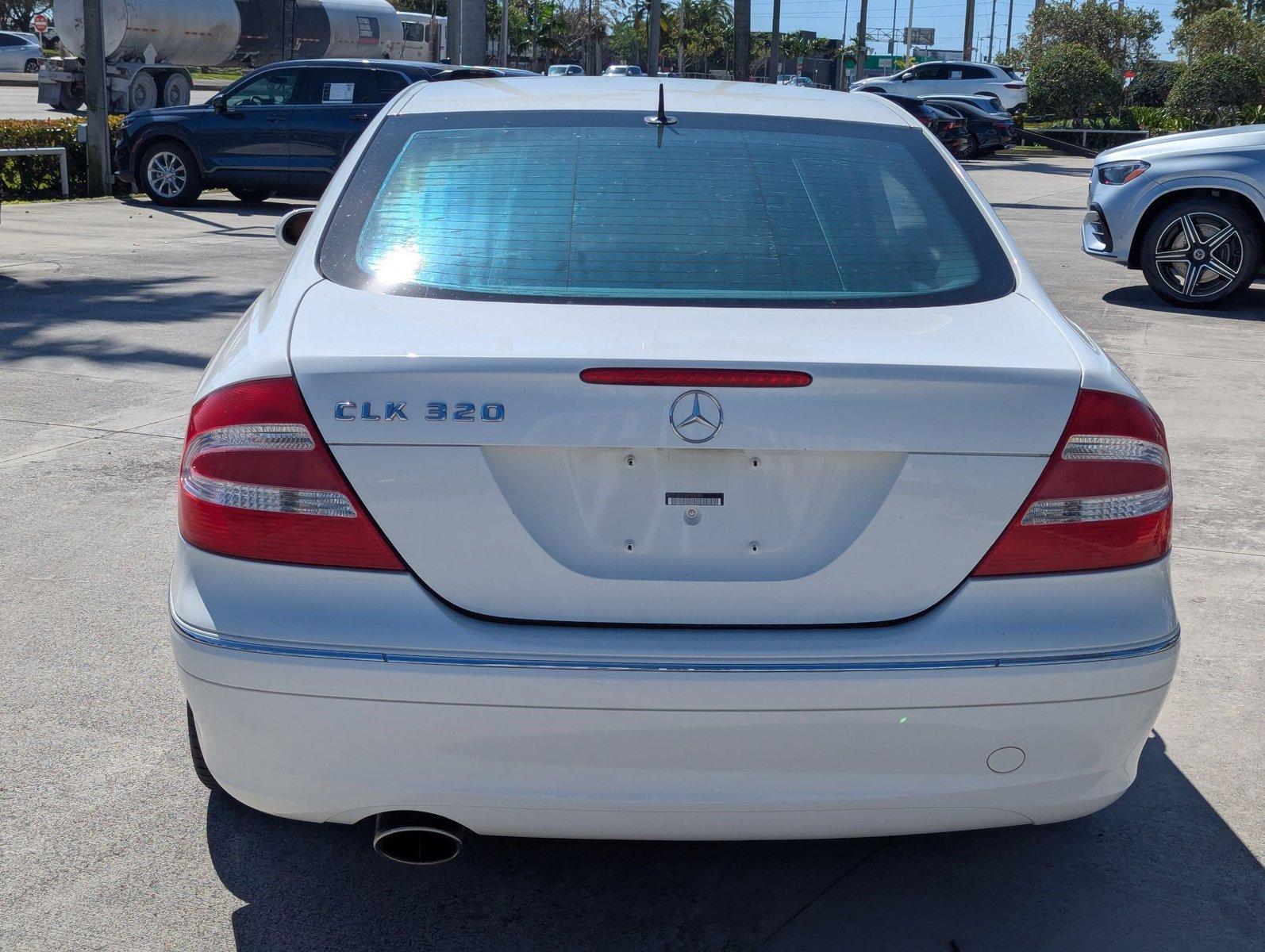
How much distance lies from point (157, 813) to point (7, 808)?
34 centimetres

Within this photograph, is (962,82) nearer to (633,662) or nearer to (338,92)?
(338,92)

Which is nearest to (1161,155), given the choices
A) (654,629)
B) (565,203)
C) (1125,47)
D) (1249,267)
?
(1249,267)

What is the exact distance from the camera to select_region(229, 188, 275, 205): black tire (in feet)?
56.0

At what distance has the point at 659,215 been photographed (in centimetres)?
295

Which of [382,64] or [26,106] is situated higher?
[382,64]

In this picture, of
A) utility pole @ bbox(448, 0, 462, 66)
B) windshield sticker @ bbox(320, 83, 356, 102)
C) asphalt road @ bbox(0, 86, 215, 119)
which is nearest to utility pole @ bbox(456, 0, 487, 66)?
utility pole @ bbox(448, 0, 462, 66)

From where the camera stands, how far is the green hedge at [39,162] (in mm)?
17219

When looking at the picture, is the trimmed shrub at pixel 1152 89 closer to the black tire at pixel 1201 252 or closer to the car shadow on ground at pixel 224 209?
the car shadow on ground at pixel 224 209

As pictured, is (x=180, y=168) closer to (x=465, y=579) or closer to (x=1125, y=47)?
(x=465, y=579)

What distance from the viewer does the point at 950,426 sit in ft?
7.73

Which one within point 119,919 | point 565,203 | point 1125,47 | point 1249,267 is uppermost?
point 1125,47

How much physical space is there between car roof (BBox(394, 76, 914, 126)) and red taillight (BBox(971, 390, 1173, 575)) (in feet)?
4.10

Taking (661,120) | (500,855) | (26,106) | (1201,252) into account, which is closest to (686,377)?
(661,120)

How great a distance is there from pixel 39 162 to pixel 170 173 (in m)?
2.07
